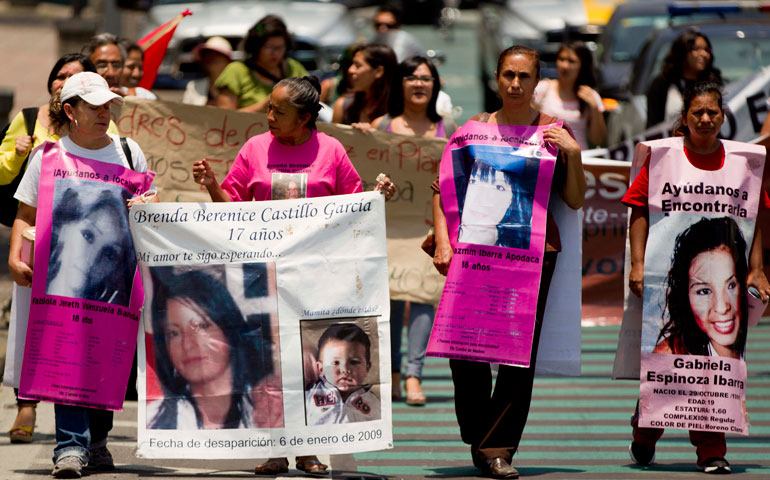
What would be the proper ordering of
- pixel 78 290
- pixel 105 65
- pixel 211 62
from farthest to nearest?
pixel 211 62 < pixel 105 65 < pixel 78 290

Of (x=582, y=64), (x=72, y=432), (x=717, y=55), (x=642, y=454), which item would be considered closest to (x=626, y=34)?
(x=717, y=55)

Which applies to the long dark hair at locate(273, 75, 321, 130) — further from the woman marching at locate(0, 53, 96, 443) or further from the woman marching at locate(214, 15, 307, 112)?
the woman marching at locate(214, 15, 307, 112)

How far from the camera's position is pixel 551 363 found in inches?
269

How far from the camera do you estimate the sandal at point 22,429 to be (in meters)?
7.28

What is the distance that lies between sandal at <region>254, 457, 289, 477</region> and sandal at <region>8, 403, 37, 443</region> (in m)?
1.41

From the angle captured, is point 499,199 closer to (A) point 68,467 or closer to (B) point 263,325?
(B) point 263,325

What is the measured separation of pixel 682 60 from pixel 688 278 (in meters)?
3.86

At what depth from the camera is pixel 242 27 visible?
1666 centimetres

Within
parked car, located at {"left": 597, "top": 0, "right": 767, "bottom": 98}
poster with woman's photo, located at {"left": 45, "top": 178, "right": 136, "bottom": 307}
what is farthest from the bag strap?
parked car, located at {"left": 597, "top": 0, "right": 767, "bottom": 98}

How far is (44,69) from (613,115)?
1474 cm

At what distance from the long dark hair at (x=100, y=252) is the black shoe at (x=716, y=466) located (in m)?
2.86

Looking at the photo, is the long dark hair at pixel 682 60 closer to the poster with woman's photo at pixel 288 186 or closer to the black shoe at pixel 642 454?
the black shoe at pixel 642 454

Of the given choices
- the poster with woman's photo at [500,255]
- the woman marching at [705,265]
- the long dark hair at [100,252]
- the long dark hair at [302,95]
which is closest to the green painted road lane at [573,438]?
the woman marching at [705,265]

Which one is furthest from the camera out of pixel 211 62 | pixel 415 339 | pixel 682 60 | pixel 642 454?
pixel 211 62
